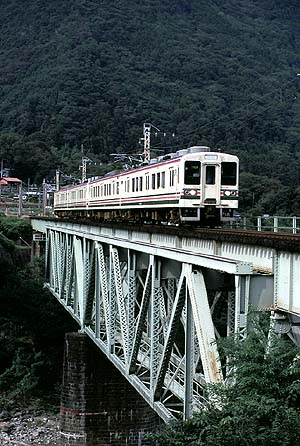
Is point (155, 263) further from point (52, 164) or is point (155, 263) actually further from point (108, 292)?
point (52, 164)

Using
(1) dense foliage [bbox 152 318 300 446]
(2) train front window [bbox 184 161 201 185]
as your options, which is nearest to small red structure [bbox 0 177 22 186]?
(2) train front window [bbox 184 161 201 185]

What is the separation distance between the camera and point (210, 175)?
20.1 meters

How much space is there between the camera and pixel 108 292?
68.8 ft

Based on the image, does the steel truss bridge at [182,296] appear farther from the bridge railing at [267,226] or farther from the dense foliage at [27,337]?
the dense foliage at [27,337]

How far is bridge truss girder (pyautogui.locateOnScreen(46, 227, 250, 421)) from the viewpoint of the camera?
1130cm

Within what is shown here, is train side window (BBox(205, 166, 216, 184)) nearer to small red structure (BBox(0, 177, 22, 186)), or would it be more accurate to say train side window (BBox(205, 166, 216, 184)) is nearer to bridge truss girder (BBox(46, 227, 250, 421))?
bridge truss girder (BBox(46, 227, 250, 421))

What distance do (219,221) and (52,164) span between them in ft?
340

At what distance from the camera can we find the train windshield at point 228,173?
20234 millimetres

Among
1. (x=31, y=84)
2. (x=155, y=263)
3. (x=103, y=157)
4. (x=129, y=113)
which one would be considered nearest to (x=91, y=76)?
(x=31, y=84)

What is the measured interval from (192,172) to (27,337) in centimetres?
2558

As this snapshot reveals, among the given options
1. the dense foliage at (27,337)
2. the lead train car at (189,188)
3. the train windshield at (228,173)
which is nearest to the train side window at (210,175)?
the lead train car at (189,188)

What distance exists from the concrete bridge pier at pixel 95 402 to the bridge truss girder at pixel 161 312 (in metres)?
1.57

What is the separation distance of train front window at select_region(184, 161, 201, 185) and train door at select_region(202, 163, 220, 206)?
0.16 metres

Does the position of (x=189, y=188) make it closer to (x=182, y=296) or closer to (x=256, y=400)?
(x=182, y=296)
